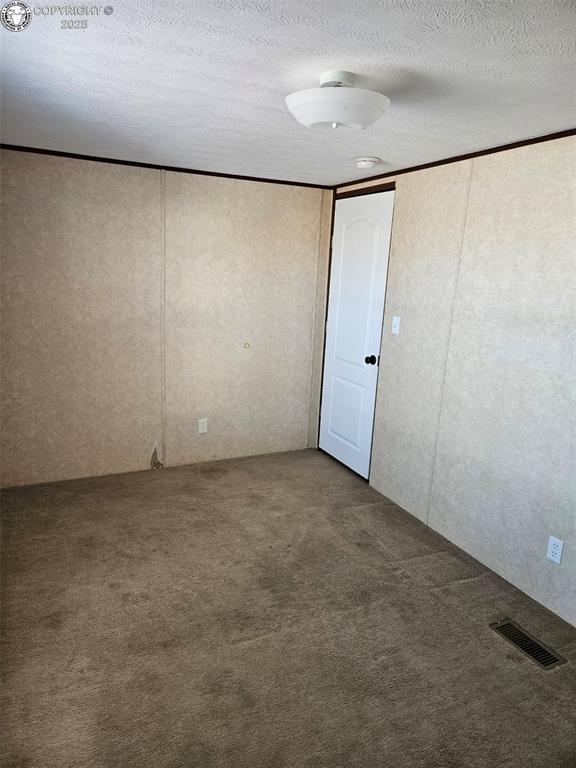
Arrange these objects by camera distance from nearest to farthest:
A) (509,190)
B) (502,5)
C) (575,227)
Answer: (502,5) → (575,227) → (509,190)

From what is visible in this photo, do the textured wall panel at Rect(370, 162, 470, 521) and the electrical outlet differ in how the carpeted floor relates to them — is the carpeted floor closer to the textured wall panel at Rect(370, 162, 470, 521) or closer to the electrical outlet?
the electrical outlet

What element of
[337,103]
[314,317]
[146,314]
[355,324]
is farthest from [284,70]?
[314,317]

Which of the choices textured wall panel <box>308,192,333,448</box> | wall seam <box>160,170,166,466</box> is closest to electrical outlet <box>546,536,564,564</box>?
textured wall panel <box>308,192,333,448</box>

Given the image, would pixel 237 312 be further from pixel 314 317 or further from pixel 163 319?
pixel 314 317

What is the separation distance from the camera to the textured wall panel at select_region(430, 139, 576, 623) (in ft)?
8.36

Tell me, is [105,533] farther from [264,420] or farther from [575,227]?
[575,227]

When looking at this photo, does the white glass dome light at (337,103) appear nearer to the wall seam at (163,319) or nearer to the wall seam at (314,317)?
the wall seam at (163,319)

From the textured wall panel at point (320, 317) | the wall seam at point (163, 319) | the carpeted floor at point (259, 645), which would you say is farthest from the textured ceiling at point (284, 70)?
the carpeted floor at point (259, 645)

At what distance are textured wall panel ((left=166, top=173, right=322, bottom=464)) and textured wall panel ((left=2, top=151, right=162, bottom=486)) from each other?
186mm

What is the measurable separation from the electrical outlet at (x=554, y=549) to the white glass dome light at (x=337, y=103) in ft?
7.05

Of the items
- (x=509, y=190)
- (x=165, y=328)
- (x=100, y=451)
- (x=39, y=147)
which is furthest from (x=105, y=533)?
(x=509, y=190)

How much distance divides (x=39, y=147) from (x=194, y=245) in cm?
120

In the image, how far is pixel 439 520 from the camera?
343 cm

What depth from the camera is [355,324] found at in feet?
14.0
